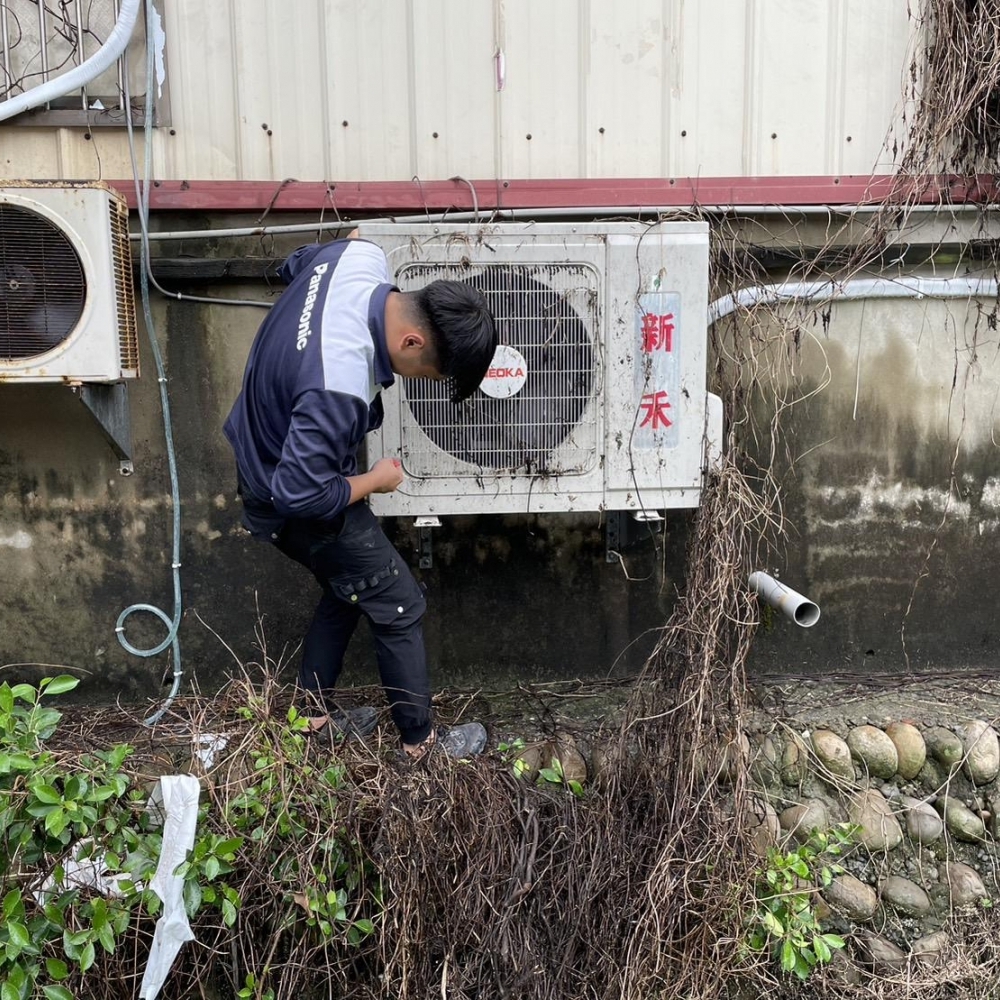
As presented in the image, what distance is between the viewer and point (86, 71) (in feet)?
11.1

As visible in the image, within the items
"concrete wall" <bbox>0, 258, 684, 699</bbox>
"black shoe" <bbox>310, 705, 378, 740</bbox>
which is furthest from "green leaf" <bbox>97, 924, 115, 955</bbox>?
"concrete wall" <bbox>0, 258, 684, 699</bbox>

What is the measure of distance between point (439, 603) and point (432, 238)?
1.56 m

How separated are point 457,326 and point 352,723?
146 centimetres

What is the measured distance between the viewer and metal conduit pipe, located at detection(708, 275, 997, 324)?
3.70 meters

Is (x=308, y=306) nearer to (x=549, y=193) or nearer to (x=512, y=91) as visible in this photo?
(x=549, y=193)

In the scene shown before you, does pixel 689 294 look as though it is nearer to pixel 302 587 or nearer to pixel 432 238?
pixel 432 238

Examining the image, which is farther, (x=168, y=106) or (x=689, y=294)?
(x=168, y=106)

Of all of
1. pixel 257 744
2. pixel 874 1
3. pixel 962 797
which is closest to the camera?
pixel 257 744

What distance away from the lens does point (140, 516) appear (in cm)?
373

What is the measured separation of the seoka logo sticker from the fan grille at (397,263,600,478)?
0.06ft

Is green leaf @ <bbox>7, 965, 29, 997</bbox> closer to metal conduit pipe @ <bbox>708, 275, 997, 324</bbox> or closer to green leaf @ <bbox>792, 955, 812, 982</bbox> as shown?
green leaf @ <bbox>792, 955, 812, 982</bbox>

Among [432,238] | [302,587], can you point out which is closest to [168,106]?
[432,238]

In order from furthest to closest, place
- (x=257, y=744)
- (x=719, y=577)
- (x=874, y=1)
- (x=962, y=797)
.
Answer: (x=874, y=1) → (x=962, y=797) → (x=719, y=577) → (x=257, y=744)

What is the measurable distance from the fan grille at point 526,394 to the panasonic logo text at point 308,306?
1.23 feet
